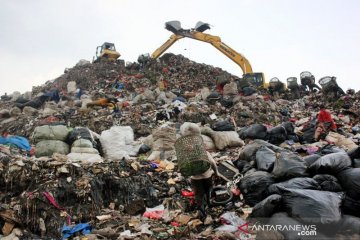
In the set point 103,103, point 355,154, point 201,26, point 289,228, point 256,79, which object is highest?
point 201,26

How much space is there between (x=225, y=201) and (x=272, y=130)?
Result: 3238mm

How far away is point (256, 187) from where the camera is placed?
3701 millimetres

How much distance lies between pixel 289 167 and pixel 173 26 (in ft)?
44.5

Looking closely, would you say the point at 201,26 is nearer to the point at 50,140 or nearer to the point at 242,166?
the point at 50,140

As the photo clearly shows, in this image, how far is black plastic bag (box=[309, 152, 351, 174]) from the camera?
3.42m

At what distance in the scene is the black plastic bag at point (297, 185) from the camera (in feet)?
11.0

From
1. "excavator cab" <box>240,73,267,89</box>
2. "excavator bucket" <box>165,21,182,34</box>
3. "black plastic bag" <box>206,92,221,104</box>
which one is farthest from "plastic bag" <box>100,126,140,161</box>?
"excavator bucket" <box>165,21,182,34</box>

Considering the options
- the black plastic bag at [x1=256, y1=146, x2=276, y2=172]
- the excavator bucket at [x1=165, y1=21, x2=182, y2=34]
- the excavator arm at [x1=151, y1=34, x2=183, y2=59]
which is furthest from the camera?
the excavator arm at [x1=151, y1=34, x2=183, y2=59]

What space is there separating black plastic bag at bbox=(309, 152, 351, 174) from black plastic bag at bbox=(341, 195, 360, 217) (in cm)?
40

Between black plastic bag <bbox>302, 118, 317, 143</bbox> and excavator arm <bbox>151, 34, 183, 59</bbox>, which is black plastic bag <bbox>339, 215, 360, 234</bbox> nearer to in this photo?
black plastic bag <bbox>302, 118, 317, 143</bbox>

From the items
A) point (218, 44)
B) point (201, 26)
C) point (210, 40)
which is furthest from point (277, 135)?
point (201, 26)

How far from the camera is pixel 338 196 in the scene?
122 inches

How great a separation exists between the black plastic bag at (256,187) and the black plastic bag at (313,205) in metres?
0.52

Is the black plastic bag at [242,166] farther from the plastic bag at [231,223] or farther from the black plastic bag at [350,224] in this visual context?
the black plastic bag at [350,224]
